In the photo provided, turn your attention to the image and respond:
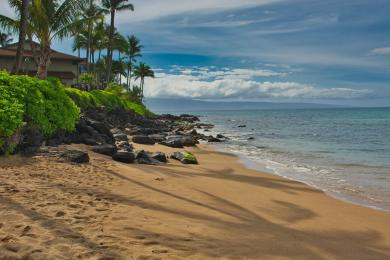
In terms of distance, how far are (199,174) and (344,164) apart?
8.90 meters

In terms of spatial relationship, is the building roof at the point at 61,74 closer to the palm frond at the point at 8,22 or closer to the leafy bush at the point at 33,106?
the palm frond at the point at 8,22

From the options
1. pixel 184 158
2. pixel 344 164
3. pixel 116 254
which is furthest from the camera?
pixel 344 164

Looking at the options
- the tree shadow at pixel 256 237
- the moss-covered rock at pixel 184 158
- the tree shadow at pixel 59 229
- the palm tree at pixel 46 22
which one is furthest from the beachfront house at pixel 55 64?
the tree shadow at pixel 59 229

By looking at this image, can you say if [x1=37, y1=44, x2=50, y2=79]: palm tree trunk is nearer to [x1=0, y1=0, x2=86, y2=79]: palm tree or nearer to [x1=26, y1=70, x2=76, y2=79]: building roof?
[x1=0, y1=0, x2=86, y2=79]: palm tree

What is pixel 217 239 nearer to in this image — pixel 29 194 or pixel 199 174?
pixel 29 194

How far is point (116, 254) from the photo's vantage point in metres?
4.70

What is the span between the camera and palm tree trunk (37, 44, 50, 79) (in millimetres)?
21453

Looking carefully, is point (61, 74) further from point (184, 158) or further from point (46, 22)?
point (184, 158)

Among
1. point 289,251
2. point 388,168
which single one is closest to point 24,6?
point 289,251

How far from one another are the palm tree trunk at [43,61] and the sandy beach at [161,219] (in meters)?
12.3

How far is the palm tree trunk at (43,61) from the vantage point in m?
21.5

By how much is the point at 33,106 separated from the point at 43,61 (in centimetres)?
1134

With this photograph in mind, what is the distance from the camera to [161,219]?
6.34m

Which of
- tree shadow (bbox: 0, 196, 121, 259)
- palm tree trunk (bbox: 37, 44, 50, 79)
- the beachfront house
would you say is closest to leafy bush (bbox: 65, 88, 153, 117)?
palm tree trunk (bbox: 37, 44, 50, 79)
